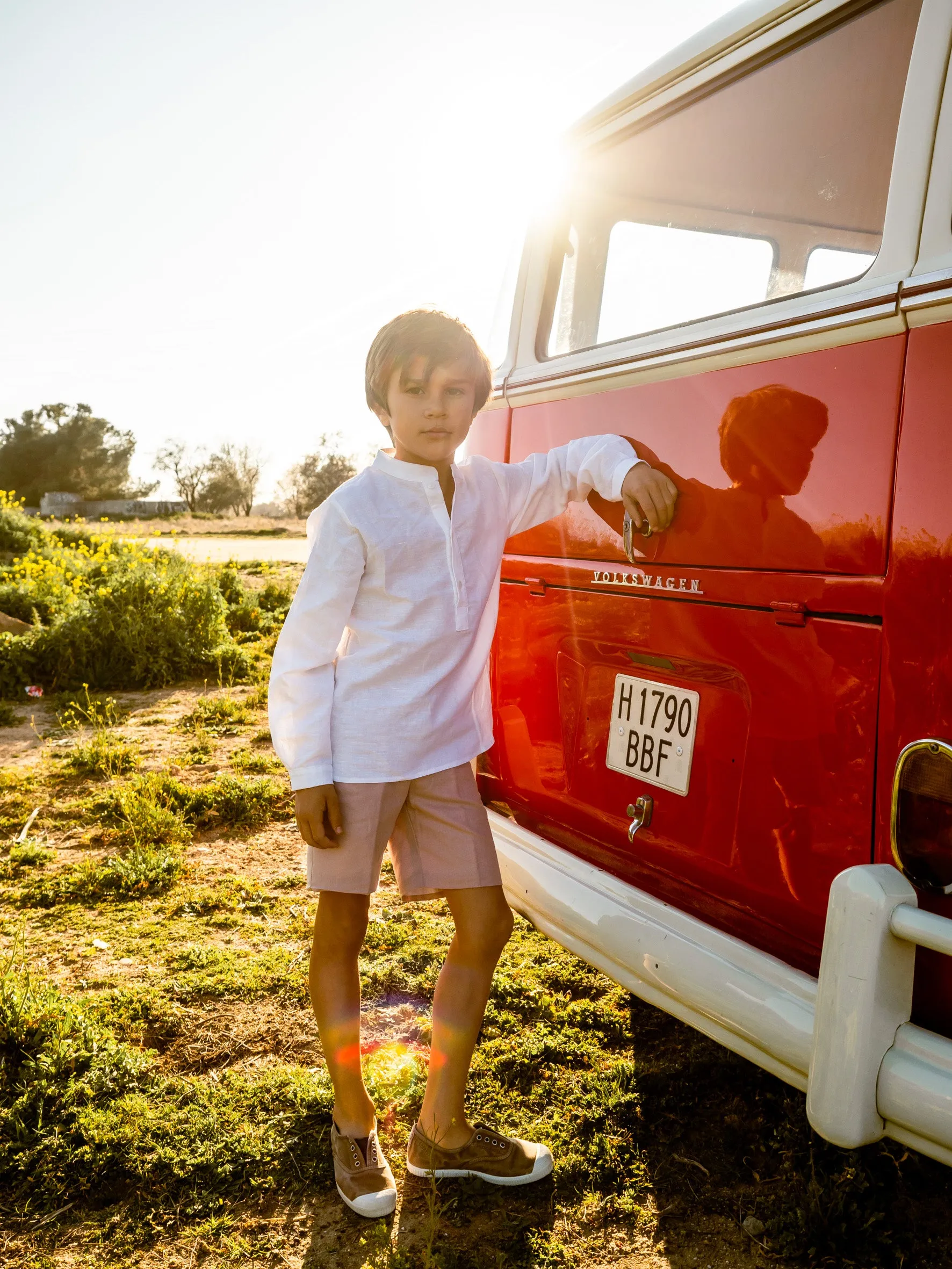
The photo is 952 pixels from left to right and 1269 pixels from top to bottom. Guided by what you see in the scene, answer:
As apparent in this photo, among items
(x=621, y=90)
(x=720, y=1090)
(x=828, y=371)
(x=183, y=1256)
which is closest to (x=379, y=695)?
(x=828, y=371)

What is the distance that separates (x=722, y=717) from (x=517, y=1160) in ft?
3.53

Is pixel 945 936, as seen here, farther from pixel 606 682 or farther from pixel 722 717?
pixel 606 682

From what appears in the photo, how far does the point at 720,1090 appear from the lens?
2.35 metres

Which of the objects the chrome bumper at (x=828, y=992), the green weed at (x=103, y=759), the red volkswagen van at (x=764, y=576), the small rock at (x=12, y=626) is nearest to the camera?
the chrome bumper at (x=828, y=992)

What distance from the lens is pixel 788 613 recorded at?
1.65 m

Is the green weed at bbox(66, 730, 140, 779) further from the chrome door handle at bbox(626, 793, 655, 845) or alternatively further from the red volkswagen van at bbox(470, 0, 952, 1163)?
the chrome door handle at bbox(626, 793, 655, 845)

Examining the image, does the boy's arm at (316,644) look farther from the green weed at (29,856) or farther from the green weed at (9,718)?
the green weed at (9,718)

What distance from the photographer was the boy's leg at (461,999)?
6.48 ft

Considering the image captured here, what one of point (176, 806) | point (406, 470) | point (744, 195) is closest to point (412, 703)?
point (406, 470)

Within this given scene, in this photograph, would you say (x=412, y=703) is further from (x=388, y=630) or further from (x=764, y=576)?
(x=764, y=576)

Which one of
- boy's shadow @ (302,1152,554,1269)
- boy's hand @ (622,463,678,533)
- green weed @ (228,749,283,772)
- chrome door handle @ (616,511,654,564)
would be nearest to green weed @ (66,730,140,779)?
green weed @ (228,749,283,772)

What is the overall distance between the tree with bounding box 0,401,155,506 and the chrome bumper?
4571cm

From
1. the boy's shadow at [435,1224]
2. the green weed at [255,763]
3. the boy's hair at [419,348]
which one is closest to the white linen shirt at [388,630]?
the boy's hair at [419,348]

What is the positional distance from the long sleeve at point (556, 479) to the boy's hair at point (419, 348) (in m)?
0.23
